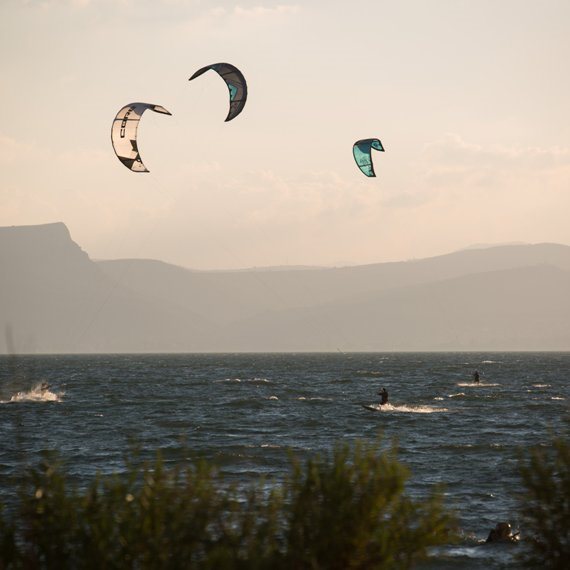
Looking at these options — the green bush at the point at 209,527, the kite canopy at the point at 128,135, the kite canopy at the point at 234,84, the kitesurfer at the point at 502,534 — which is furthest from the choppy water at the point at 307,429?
the kite canopy at the point at 234,84

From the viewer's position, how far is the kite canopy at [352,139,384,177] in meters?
40.1

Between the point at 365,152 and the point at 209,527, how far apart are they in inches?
1274

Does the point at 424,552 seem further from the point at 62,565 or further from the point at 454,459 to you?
the point at 454,459

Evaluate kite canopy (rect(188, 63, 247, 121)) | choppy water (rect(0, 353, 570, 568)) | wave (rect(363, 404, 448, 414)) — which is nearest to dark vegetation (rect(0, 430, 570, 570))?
choppy water (rect(0, 353, 570, 568))

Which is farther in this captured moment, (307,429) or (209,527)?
(307,429)

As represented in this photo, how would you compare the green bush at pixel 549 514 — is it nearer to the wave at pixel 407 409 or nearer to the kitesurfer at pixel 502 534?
the kitesurfer at pixel 502 534

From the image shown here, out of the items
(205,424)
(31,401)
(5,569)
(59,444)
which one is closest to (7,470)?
(59,444)

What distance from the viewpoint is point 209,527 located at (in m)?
10.1

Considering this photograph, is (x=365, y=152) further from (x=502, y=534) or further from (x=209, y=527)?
(x=209, y=527)

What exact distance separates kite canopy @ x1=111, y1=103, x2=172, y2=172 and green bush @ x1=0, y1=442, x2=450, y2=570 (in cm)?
2135

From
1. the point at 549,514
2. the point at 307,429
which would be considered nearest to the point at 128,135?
the point at 307,429

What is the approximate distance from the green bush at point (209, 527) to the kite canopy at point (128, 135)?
21.4m

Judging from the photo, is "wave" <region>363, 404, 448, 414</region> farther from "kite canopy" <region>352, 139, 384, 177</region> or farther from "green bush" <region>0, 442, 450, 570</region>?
"green bush" <region>0, 442, 450, 570</region>

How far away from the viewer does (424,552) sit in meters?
10.1
